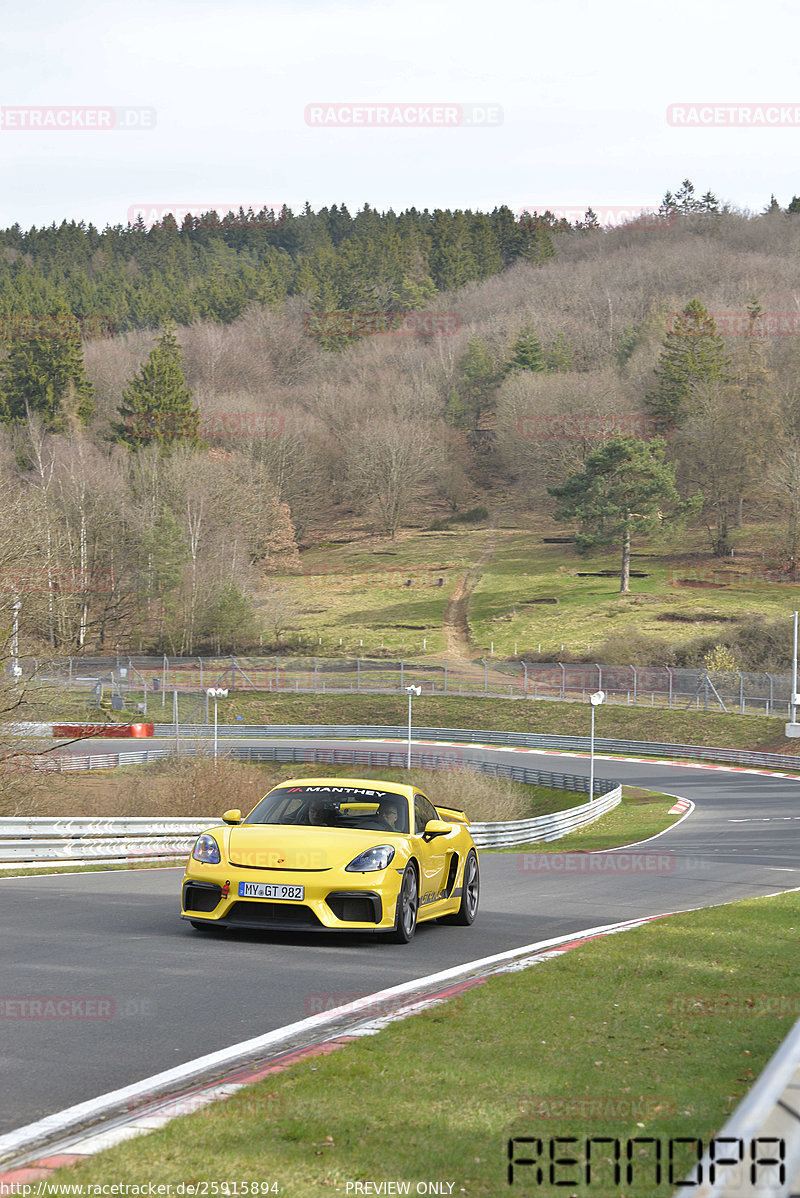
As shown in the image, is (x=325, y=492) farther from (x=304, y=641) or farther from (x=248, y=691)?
(x=248, y=691)

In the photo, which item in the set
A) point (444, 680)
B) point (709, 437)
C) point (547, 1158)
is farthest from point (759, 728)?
point (547, 1158)

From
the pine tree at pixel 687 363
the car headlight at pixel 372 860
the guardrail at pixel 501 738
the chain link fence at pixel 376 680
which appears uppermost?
the pine tree at pixel 687 363

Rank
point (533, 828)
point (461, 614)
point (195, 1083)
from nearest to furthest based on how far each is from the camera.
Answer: point (195, 1083) → point (533, 828) → point (461, 614)

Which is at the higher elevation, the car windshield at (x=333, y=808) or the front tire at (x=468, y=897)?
the car windshield at (x=333, y=808)

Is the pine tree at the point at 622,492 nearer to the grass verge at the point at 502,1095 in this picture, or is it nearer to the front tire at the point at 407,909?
the front tire at the point at 407,909

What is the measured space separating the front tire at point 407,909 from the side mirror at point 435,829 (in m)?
0.49

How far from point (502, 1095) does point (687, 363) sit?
342 feet

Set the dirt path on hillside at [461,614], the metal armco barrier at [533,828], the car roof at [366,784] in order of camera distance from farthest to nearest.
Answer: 1. the dirt path on hillside at [461,614]
2. the metal armco barrier at [533,828]
3. the car roof at [366,784]

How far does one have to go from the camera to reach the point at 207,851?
1053 cm

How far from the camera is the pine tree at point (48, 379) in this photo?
107 metres

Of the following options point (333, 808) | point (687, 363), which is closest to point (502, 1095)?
point (333, 808)

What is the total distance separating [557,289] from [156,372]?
5978 cm

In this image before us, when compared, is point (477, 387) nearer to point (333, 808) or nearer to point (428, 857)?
point (333, 808)

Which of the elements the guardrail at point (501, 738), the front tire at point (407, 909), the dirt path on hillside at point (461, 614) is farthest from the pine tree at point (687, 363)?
the front tire at point (407, 909)
